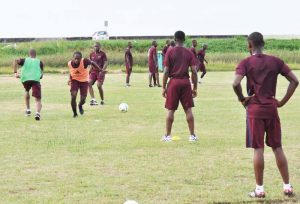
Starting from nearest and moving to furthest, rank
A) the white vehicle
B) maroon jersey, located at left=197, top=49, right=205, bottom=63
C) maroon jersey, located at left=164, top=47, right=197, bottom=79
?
maroon jersey, located at left=164, top=47, right=197, bottom=79 → maroon jersey, located at left=197, top=49, right=205, bottom=63 → the white vehicle

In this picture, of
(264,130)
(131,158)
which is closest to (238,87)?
(264,130)

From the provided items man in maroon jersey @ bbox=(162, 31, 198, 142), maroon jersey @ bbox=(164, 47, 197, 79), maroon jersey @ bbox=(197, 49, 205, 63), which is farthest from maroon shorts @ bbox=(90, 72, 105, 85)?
maroon jersey @ bbox=(197, 49, 205, 63)

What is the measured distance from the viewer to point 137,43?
68.1 m

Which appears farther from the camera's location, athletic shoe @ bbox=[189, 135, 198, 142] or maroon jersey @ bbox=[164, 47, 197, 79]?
athletic shoe @ bbox=[189, 135, 198, 142]

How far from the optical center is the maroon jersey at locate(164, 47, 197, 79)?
12734 millimetres

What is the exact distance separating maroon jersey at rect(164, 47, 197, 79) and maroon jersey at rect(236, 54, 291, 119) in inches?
177

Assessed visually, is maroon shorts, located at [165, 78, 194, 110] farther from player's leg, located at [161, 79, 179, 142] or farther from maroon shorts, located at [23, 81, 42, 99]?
maroon shorts, located at [23, 81, 42, 99]

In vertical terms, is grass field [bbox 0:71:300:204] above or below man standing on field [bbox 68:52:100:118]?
below

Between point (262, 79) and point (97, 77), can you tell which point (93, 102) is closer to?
point (97, 77)

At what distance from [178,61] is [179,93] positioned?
0.61m

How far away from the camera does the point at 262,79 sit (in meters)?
8.17

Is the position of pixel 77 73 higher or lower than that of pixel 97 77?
higher

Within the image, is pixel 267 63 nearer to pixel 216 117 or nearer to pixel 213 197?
pixel 213 197

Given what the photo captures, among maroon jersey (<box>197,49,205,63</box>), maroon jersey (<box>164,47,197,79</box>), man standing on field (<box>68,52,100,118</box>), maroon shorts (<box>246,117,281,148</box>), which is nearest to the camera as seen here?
maroon shorts (<box>246,117,281,148</box>)
